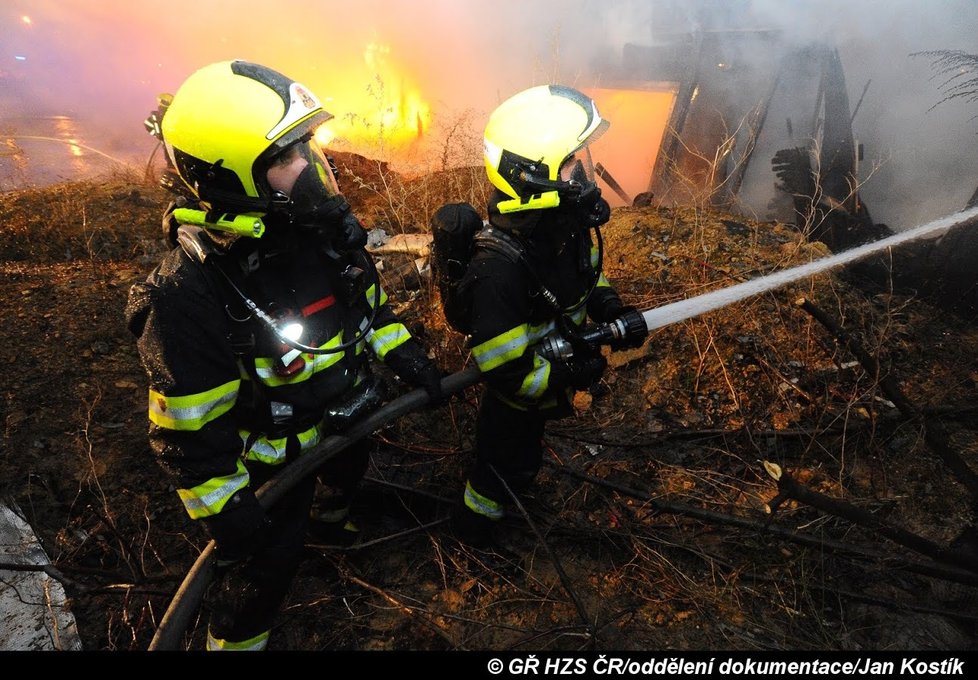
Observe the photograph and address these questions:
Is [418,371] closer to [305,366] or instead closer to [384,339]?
[384,339]

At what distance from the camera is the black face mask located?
5.91 feet

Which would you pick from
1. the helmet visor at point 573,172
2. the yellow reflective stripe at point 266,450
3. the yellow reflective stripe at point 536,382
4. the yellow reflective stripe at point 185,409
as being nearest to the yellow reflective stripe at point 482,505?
the yellow reflective stripe at point 536,382

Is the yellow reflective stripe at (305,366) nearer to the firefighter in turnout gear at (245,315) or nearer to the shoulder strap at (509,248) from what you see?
the firefighter in turnout gear at (245,315)

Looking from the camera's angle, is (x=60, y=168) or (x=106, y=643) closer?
(x=106, y=643)

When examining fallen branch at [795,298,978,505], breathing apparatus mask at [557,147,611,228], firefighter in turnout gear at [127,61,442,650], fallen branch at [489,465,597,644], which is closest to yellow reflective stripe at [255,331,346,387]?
firefighter in turnout gear at [127,61,442,650]

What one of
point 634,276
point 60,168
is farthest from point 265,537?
point 60,168

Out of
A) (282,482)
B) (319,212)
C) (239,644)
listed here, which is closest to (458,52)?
(319,212)

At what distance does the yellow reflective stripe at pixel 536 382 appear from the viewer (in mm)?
2207

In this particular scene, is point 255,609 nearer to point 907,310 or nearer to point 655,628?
point 655,628

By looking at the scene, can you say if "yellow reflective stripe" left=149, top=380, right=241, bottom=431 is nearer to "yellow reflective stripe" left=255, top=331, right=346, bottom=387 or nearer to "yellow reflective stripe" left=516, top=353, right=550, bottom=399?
"yellow reflective stripe" left=255, top=331, right=346, bottom=387

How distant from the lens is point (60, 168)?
1338 centimetres

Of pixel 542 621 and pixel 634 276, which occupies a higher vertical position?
pixel 634 276

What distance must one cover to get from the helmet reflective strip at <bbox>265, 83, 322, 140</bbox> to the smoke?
4.86 meters

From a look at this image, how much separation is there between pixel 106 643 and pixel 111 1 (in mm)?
31627
